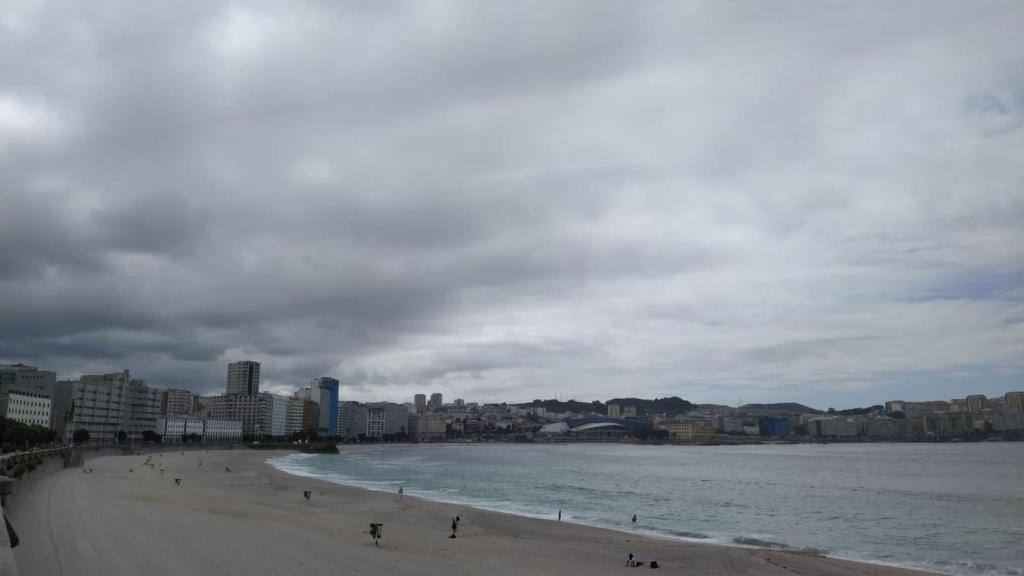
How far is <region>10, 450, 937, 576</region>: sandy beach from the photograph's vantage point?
1827 cm

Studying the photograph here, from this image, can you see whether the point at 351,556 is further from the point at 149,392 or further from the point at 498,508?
the point at 149,392

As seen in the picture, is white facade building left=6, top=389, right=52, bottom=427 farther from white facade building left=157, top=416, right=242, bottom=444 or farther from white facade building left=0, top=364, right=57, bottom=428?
white facade building left=157, top=416, right=242, bottom=444

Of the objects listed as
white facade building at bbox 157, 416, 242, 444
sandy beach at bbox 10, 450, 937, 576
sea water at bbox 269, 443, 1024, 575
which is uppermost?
sandy beach at bbox 10, 450, 937, 576

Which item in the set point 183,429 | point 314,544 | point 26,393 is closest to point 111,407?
point 183,429

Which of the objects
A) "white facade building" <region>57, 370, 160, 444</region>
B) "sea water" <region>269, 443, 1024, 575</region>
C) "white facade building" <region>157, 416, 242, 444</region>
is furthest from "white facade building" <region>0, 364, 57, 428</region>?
"sea water" <region>269, 443, 1024, 575</region>

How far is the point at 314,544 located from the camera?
73.7ft

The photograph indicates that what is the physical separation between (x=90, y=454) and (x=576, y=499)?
232 feet

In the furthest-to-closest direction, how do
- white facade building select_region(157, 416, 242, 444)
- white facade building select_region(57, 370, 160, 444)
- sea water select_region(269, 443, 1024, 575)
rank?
white facade building select_region(157, 416, 242, 444) < white facade building select_region(57, 370, 160, 444) < sea water select_region(269, 443, 1024, 575)

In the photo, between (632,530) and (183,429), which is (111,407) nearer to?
(183,429)

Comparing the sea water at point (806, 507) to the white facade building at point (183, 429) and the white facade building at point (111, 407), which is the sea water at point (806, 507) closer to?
the white facade building at point (111, 407)

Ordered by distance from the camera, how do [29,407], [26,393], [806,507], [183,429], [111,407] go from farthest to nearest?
[183,429] < [111,407] < [26,393] < [29,407] < [806,507]

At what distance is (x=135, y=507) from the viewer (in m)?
30.7

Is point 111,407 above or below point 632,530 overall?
above

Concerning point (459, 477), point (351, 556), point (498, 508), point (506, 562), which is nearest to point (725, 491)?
point (498, 508)
